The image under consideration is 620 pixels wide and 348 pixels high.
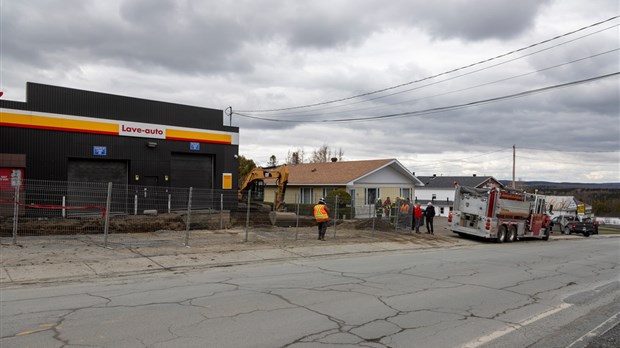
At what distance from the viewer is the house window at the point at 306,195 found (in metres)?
41.8

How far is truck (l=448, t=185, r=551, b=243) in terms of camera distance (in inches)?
907

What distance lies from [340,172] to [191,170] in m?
15.4

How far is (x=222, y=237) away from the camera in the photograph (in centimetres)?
1764

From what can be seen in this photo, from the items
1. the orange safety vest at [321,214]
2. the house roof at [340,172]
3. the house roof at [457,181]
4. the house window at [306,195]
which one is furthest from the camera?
the house roof at [457,181]

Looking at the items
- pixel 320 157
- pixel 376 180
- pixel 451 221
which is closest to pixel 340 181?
pixel 376 180

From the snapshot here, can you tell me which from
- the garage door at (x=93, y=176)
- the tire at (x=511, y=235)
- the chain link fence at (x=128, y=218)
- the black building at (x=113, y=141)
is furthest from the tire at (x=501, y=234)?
the garage door at (x=93, y=176)

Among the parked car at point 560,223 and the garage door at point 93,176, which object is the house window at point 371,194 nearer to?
the parked car at point 560,223

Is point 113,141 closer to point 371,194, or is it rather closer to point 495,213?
point 495,213

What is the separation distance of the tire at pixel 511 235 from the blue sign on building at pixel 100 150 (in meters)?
21.5

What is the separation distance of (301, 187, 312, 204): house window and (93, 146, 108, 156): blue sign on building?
778 inches

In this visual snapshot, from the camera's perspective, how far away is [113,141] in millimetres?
25828

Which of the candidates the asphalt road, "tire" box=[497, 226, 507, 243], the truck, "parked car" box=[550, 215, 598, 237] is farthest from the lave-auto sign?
"parked car" box=[550, 215, 598, 237]

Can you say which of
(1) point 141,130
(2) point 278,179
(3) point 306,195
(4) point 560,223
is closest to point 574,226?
(4) point 560,223

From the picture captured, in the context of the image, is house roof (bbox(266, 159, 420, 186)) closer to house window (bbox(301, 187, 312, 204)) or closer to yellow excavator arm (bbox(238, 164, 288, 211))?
house window (bbox(301, 187, 312, 204))
